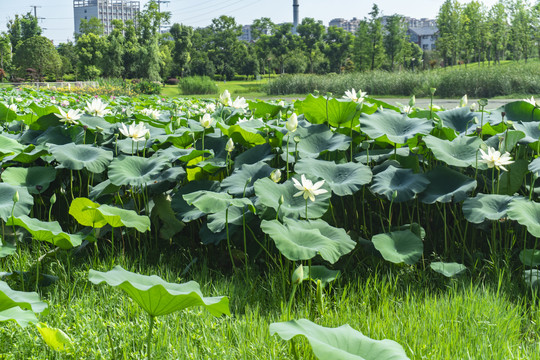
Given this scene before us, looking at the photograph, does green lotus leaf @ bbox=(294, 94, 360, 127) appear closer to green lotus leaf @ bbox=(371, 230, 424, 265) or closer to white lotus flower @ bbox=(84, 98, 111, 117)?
green lotus leaf @ bbox=(371, 230, 424, 265)

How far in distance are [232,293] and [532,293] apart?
41.7 inches

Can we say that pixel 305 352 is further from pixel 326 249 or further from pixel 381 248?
pixel 381 248

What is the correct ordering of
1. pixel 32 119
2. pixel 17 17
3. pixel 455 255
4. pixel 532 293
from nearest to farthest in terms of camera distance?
pixel 532 293, pixel 455 255, pixel 32 119, pixel 17 17

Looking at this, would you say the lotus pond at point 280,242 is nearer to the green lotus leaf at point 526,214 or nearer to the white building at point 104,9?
the green lotus leaf at point 526,214

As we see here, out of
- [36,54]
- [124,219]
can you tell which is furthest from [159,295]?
[36,54]

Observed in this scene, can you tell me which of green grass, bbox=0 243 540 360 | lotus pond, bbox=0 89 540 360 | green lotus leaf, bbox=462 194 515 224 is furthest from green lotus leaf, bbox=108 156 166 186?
green lotus leaf, bbox=462 194 515 224

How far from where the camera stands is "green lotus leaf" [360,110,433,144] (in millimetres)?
2090

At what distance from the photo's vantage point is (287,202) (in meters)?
1.95

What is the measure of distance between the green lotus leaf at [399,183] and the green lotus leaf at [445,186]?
0.06m

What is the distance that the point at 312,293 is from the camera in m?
1.75

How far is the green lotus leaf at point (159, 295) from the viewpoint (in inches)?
42.3

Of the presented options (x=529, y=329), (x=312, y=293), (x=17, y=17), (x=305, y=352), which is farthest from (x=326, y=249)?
(x=17, y=17)

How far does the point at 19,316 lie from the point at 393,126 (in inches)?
67.2

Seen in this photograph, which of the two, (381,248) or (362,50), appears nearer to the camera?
(381,248)
